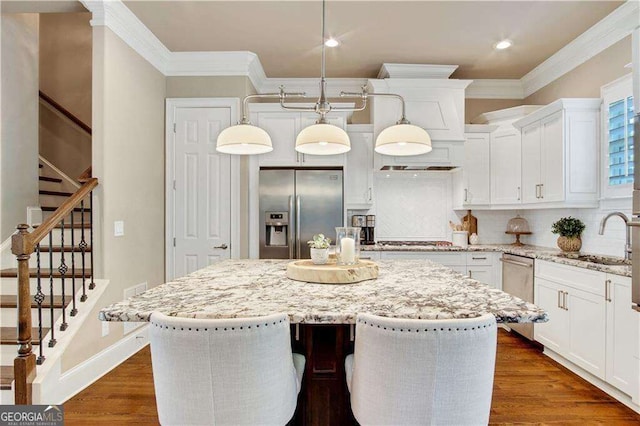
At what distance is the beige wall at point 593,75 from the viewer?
297 cm

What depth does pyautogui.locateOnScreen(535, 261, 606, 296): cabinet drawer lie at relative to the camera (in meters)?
2.52

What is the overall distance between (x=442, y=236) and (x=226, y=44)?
3326 millimetres

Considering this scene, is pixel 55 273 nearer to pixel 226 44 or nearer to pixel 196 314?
pixel 196 314

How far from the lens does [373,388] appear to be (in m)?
1.18

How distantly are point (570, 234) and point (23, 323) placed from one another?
4252 mm

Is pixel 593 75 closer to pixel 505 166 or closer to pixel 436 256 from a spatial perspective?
pixel 505 166

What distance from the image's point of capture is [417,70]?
3965 mm

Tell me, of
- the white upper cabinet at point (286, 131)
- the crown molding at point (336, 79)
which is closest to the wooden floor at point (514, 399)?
the white upper cabinet at point (286, 131)

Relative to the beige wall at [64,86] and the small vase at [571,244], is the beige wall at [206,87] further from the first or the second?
the small vase at [571,244]

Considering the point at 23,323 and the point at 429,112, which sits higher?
the point at 429,112

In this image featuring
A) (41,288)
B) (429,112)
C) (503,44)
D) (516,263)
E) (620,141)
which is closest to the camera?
(41,288)

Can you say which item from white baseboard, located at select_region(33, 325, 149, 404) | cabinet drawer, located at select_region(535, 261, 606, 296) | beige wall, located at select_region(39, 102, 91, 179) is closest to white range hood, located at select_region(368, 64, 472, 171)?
cabinet drawer, located at select_region(535, 261, 606, 296)

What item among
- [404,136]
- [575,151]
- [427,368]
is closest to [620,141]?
[575,151]

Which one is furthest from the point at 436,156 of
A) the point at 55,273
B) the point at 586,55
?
the point at 55,273
